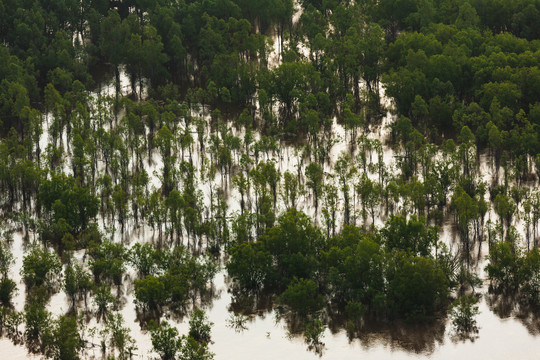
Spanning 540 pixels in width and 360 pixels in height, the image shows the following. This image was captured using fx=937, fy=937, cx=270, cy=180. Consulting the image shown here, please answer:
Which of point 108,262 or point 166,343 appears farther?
point 108,262

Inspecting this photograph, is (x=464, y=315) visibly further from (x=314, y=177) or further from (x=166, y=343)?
(x=314, y=177)

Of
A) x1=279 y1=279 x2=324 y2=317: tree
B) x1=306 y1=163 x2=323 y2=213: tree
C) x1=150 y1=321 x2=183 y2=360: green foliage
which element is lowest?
x1=150 y1=321 x2=183 y2=360: green foliage

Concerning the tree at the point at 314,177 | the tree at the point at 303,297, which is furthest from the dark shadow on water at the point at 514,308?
the tree at the point at 314,177

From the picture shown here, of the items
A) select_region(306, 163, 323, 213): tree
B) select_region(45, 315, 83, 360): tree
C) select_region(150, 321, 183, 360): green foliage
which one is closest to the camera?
select_region(45, 315, 83, 360): tree

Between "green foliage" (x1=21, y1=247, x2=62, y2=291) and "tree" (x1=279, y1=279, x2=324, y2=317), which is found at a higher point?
"green foliage" (x1=21, y1=247, x2=62, y2=291)

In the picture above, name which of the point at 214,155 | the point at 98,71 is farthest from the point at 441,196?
the point at 98,71

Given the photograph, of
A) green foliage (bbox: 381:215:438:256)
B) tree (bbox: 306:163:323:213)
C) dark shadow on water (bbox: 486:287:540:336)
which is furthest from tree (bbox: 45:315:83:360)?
dark shadow on water (bbox: 486:287:540:336)

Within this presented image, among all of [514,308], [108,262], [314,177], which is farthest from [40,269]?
[514,308]

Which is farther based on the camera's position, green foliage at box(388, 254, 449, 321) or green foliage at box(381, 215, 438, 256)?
green foliage at box(381, 215, 438, 256)

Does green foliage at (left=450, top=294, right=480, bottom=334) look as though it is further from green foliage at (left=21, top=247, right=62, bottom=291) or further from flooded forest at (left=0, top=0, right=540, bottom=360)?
green foliage at (left=21, top=247, right=62, bottom=291)

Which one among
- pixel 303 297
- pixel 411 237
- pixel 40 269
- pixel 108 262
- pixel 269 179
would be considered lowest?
pixel 303 297
